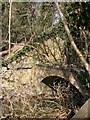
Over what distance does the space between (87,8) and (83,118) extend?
6.53 feet

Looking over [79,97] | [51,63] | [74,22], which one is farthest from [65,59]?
[74,22]

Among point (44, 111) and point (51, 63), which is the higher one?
point (51, 63)

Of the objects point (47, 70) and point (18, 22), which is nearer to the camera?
point (47, 70)

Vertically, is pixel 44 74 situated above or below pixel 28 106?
above

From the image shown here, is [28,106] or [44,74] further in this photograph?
[44,74]

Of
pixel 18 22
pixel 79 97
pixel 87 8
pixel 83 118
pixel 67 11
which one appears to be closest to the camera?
pixel 83 118

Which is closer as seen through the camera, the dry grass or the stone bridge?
the stone bridge

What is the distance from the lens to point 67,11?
4195 millimetres

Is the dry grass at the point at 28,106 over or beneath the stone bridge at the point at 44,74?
beneath

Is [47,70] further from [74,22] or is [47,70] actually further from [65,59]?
[74,22]

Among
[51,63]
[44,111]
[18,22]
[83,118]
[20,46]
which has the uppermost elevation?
[18,22]

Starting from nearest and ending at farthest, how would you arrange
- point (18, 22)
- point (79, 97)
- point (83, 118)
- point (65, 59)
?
point (83, 118)
point (79, 97)
point (65, 59)
point (18, 22)

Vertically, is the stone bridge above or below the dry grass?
above

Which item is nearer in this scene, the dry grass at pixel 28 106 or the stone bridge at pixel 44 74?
the stone bridge at pixel 44 74
